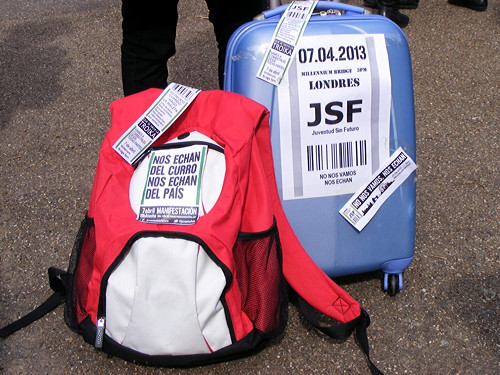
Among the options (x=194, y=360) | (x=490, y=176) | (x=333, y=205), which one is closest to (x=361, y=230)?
(x=333, y=205)

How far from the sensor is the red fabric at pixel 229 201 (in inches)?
55.9

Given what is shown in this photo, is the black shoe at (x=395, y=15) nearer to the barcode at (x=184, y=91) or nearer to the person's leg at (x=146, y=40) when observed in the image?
the person's leg at (x=146, y=40)

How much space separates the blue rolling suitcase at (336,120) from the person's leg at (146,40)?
287 mm

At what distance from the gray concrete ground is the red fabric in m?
0.19

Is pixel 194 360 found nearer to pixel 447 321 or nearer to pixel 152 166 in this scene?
pixel 152 166

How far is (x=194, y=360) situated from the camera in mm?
1444

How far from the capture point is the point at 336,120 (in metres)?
1.63

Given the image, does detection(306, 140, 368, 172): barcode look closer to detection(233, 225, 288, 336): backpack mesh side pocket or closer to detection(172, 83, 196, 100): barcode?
detection(233, 225, 288, 336): backpack mesh side pocket

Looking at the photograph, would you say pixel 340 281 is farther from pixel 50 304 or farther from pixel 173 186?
pixel 50 304

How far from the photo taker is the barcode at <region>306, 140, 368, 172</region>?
1640mm

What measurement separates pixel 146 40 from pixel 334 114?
2.03 ft

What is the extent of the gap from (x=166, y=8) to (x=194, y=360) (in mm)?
1004

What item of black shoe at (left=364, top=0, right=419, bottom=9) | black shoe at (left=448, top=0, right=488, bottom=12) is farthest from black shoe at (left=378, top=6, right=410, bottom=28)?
black shoe at (left=448, top=0, right=488, bottom=12)

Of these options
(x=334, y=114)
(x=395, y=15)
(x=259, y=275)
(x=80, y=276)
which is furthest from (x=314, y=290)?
(x=395, y=15)
